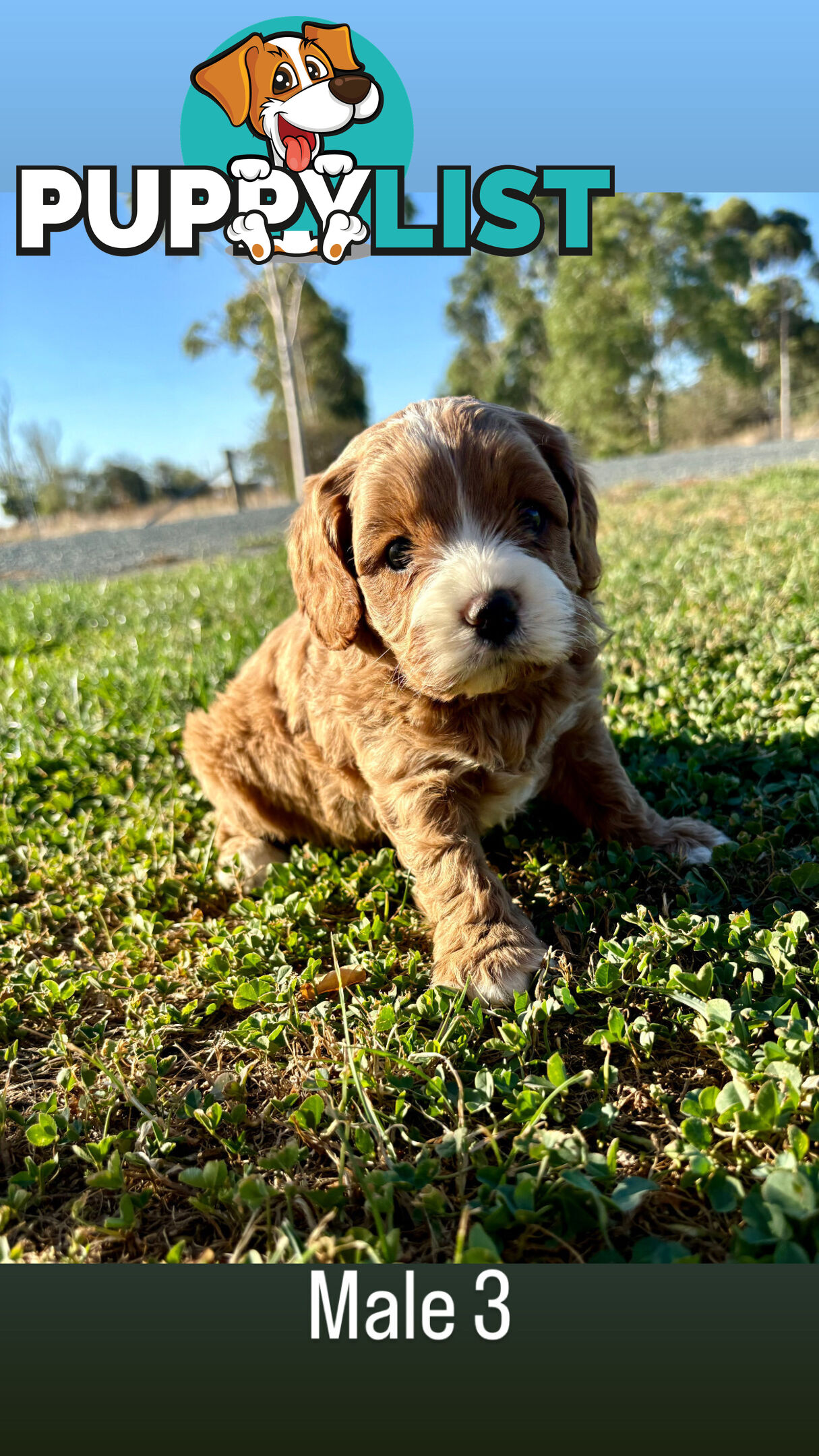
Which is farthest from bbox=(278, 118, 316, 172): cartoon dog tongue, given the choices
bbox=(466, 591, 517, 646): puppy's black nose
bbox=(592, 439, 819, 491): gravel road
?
bbox=(592, 439, 819, 491): gravel road

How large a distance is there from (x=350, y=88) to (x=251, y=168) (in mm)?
488

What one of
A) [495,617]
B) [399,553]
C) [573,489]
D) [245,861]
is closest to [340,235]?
[573,489]

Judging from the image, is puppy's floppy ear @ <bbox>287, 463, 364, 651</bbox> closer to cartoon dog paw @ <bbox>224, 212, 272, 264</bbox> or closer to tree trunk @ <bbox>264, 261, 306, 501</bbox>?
cartoon dog paw @ <bbox>224, 212, 272, 264</bbox>

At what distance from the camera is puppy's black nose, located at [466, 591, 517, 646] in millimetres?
2219

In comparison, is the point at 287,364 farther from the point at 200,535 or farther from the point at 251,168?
the point at 251,168

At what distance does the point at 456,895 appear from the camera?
254 cm

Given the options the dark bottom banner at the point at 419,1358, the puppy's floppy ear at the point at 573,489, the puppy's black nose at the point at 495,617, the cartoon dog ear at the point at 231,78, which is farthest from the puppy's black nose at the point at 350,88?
the dark bottom banner at the point at 419,1358

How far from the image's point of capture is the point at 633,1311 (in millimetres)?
1414

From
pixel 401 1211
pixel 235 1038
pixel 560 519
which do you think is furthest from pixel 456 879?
Answer: pixel 560 519

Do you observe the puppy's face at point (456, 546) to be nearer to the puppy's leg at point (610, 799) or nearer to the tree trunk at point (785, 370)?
the puppy's leg at point (610, 799)

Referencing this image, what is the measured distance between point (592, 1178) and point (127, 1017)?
1.60 meters

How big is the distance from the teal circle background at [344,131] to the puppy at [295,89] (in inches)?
0.9

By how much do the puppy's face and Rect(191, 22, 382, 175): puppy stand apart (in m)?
1.29

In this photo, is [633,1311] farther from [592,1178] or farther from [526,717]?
[526,717]
